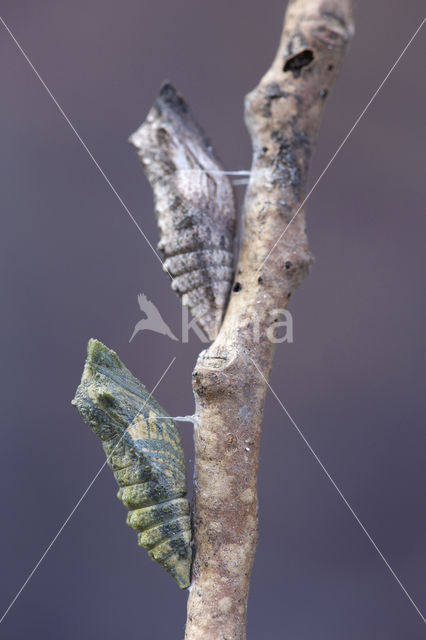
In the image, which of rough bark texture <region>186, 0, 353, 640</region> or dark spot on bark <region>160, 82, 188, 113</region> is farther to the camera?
dark spot on bark <region>160, 82, 188, 113</region>

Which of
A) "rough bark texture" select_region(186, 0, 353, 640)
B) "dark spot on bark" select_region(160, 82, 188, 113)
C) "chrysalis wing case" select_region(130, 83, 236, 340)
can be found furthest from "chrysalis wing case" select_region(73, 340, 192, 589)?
"dark spot on bark" select_region(160, 82, 188, 113)

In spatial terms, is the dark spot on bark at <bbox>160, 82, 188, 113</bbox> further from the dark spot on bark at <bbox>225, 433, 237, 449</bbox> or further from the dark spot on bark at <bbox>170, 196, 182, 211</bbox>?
the dark spot on bark at <bbox>225, 433, 237, 449</bbox>

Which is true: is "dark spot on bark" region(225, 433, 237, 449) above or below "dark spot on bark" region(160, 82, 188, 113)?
below

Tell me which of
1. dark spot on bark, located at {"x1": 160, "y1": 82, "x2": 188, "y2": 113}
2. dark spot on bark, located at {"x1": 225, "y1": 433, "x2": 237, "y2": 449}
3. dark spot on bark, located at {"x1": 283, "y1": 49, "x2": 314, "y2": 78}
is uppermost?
dark spot on bark, located at {"x1": 160, "y1": 82, "x2": 188, "y2": 113}

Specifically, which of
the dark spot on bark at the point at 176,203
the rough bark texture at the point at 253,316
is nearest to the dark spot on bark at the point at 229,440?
the rough bark texture at the point at 253,316

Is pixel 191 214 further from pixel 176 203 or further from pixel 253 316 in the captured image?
pixel 253 316

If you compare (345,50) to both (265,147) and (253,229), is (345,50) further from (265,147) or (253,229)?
(253,229)

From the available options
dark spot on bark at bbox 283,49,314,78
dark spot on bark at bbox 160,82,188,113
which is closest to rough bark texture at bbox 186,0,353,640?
dark spot on bark at bbox 283,49,314,78
